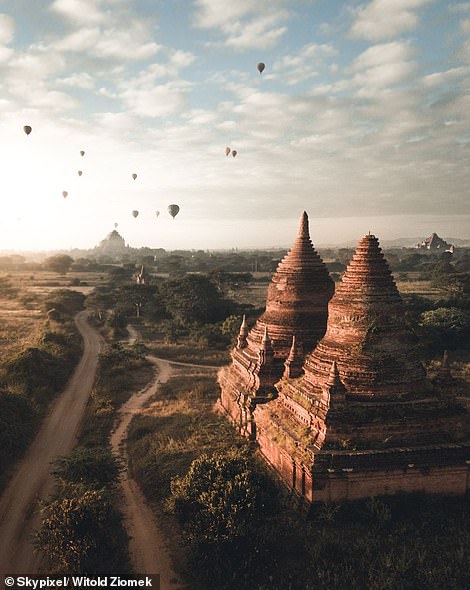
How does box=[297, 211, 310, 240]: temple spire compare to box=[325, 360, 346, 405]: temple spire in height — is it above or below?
above

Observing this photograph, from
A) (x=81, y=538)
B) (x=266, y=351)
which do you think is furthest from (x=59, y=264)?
(x=81, y=538)

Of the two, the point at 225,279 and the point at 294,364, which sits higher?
the point at 225,279

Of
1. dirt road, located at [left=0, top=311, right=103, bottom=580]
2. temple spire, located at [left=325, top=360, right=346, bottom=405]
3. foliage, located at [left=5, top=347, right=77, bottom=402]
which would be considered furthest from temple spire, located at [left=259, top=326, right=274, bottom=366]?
foliage, located at [left=5, top=347, right=77, bottom=402]

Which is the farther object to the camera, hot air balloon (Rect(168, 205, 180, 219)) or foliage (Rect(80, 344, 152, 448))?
hot air balloon (Rect(168, 205, 180, 219))

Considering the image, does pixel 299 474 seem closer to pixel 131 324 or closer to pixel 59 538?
pixel 59 538

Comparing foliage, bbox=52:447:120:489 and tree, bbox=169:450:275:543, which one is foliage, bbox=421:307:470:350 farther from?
foliage, bbox=52:447:120:489

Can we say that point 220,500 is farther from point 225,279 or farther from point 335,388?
point 225,279
